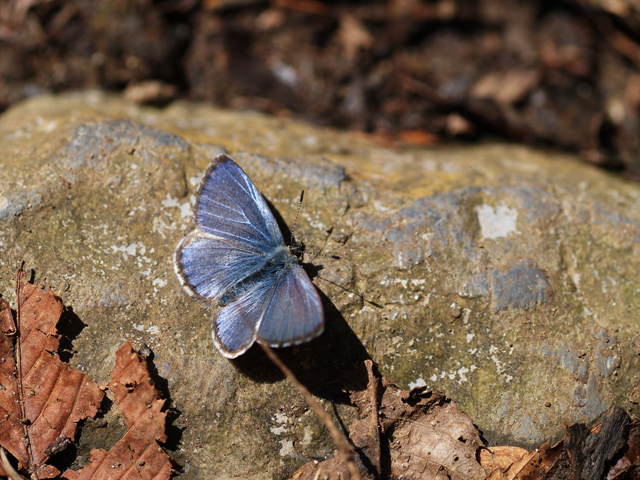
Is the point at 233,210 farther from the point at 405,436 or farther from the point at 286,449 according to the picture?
the point at 405,436

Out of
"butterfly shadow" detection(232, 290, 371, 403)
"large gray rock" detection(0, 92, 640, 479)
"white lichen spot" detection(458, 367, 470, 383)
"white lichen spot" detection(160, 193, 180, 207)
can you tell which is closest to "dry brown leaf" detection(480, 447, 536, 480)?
"large gray rock" detection(0, 92, 640, 479)

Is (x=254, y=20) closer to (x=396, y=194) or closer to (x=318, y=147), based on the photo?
(x=318, y=147)

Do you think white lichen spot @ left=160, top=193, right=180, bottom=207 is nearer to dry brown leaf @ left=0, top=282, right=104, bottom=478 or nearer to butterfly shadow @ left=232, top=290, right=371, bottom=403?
dry brown leaf @ left=0, top=282, right=104, bottom=478

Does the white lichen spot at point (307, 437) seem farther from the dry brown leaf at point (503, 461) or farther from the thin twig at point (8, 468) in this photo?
the thin twig at point (8, 468)

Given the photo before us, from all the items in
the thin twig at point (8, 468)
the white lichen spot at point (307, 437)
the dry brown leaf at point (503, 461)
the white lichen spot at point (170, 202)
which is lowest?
the dry brown leaf at point (503, 461)

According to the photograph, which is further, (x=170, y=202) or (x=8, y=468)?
(x=170, y=202)

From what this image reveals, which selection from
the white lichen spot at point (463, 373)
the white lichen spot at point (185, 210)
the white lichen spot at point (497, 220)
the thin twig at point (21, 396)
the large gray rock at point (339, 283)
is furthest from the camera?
the white lichen spot at point (497, 220)

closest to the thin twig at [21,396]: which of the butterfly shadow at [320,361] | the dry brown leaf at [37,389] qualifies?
the dry brown leaf at [37,389]

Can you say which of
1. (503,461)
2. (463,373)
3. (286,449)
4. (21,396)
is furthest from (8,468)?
(503,461)
